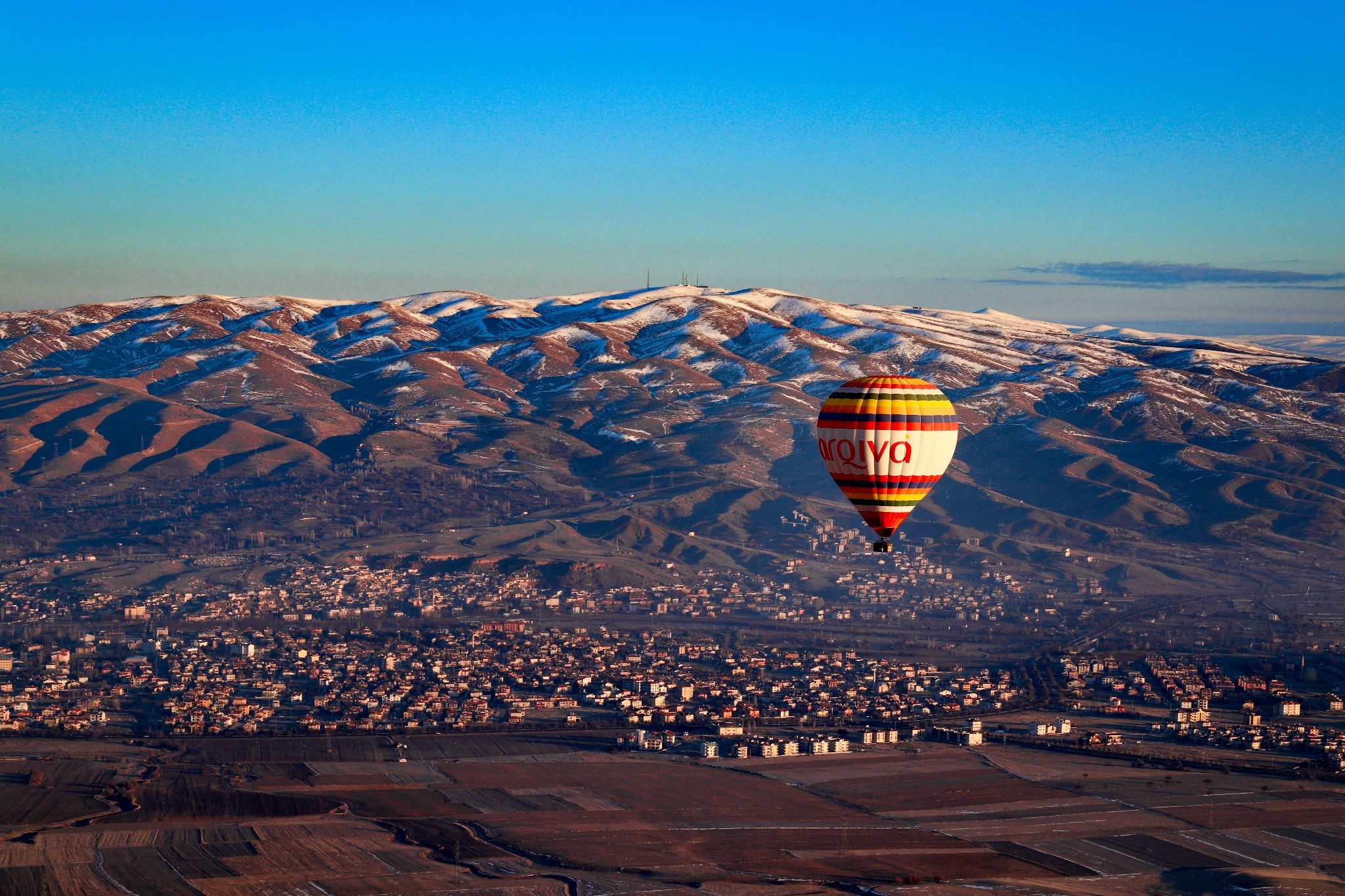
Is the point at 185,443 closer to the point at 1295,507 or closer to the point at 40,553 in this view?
the point at 40,553

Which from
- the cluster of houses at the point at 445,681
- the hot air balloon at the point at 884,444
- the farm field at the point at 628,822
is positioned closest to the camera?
the farm field at the point at 628,822

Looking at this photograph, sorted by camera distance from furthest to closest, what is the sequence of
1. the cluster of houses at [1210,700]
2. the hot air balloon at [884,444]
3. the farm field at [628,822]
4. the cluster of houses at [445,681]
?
the cluster of houses at [445,681] → the cluster of houses at [1210,700] → the hot air balloon at [884,444] → the farm field at [628,822]

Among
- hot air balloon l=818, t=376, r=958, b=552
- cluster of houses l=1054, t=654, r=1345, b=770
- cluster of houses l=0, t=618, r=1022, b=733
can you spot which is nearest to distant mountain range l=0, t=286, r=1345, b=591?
cluster of houses l=0, t=618, r=1022, b=733

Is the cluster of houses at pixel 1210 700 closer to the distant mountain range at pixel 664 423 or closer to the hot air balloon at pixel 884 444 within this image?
the hot air balloon at pixel 884 444

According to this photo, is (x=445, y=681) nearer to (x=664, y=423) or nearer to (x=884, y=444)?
(x=884, y=444)

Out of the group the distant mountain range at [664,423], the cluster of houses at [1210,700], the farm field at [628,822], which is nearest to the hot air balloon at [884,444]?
the farm field at [628,822]

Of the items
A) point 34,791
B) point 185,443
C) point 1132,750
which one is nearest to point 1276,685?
point 1132,750

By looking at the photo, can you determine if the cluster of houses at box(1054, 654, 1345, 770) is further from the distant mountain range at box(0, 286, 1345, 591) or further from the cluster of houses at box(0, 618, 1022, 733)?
the distant mountain range at box(0, 286, 1345, 591)

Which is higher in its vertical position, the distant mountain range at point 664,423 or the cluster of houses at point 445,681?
the distant mountain range at point 664,423
